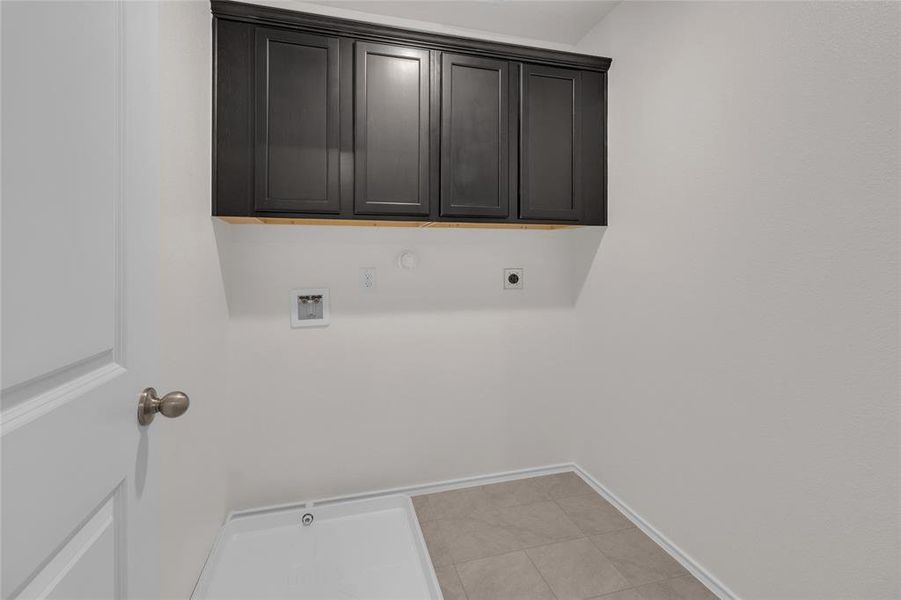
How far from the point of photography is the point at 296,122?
1707 mm

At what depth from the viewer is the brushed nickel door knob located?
720 mm

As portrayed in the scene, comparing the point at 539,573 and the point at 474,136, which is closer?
the point at 539,573

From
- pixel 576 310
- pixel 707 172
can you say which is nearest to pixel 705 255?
pixel 707 172

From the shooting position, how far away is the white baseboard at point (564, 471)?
1567 millimetres

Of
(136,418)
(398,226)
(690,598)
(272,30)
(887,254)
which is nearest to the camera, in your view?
(136,418)

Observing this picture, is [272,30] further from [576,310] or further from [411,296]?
[576,310]

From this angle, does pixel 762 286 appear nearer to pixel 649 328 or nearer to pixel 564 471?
pixel 649 328

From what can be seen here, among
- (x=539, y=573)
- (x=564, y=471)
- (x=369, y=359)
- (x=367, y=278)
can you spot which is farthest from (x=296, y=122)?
(x=564, y=471)

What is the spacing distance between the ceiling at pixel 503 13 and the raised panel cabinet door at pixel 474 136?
0.35m

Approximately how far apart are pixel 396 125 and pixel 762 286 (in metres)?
1.52

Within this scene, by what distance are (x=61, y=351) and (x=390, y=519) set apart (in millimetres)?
1801

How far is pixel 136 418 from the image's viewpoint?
702mm

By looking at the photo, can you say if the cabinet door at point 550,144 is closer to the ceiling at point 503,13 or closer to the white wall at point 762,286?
the white wall at point 762,286

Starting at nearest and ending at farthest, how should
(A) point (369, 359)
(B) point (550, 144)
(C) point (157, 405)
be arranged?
(C) point (157, 405) → (B) point (550, 144) → (A) point (369, 359)
